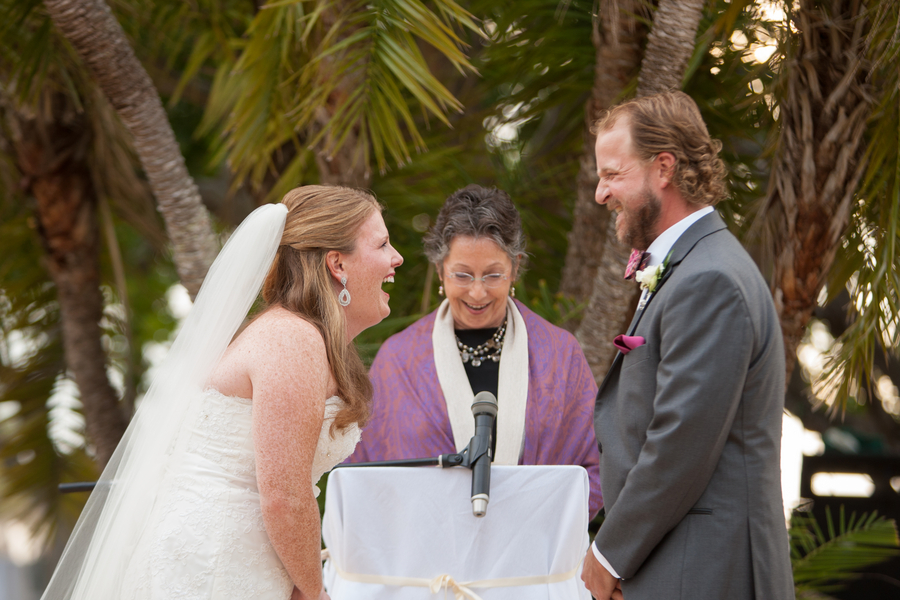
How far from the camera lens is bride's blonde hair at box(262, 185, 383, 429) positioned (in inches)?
77.4

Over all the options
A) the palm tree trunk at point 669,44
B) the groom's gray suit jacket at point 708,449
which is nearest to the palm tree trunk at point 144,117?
the palm tree trunk at point 669,44

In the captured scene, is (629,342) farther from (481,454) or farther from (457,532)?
(457,532)

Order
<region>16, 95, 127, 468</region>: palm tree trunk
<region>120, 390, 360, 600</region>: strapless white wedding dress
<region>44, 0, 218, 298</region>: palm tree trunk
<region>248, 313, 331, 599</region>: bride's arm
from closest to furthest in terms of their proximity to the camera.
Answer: <region>248, 313, 331, 599</region>: bride's arm → <region>120, 390, 360, 600</region>: strapless white wedding dress → <region>44, 0, 218, 298</region>: palm tree trunk → <region>16, 95, 127, 468</region>: palm tree trunk

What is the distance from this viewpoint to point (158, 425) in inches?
79.2

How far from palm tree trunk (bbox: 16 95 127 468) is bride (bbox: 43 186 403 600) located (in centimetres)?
306

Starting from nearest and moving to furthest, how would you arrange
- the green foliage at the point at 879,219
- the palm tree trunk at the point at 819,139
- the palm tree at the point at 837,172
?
the green foliage at the point at 879,219 → the palm tree at the point at 837,172 → the palm tree trunk at the point at 819,139

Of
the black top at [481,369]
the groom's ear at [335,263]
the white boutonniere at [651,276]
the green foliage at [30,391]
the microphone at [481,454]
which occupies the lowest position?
the green foliage at [30,391]

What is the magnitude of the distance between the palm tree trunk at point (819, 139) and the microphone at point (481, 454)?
5.87 ft

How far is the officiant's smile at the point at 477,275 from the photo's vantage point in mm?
2820

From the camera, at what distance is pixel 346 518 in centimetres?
214

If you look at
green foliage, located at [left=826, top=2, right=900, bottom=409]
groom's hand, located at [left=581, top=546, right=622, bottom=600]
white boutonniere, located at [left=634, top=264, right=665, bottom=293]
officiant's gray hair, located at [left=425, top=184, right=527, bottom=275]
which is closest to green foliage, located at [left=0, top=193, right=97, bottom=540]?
officiant's gray hair, located at [left=425, top=184, right=527, bottom=275]

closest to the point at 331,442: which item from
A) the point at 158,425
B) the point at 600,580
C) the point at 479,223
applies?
the point at 158,425

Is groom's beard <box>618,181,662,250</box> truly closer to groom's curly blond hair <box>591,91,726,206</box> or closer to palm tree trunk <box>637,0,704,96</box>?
groom's curly blond hair <box>591,91,726,206</box>

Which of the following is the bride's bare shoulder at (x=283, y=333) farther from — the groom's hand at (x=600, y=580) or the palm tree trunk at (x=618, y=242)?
the palm tree trunk at (x=618, y=242)
